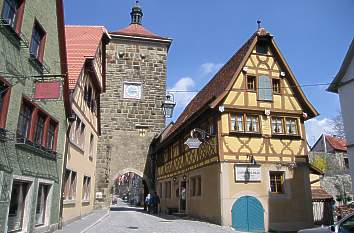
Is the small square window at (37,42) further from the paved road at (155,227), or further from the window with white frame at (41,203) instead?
the paved road at (155,227)

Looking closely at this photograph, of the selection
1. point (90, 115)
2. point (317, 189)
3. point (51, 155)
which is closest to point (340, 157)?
point (317, 189)

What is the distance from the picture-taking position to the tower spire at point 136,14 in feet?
125

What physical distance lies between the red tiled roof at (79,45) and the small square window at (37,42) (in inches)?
120

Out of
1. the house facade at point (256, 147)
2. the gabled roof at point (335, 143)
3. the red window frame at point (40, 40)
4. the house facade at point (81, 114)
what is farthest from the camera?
the gabled roof at point (335, 143)

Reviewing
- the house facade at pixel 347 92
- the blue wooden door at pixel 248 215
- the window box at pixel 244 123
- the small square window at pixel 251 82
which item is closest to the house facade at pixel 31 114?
the blue wooden door at pixel 248 215

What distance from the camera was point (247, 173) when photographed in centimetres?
1594

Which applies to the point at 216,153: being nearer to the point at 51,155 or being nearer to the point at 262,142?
the point at 262,142

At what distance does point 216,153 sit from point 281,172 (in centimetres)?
319

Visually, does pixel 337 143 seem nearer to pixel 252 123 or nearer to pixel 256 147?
pixel 252 123

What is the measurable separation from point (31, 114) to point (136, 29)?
88.9ft

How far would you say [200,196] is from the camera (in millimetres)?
18188

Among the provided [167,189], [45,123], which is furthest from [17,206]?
[167,189]

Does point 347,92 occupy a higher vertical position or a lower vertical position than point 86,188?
higher

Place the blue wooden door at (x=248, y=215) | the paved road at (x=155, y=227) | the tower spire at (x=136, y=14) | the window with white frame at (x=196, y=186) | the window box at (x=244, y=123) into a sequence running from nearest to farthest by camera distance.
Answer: the paved road at (x=155, y=227), the blue wooden door at (x=248, y=215), the window box at (x=244, y=123), the window with white frame at (x=196, y=186), the tower spire at (x=136, y=14)
